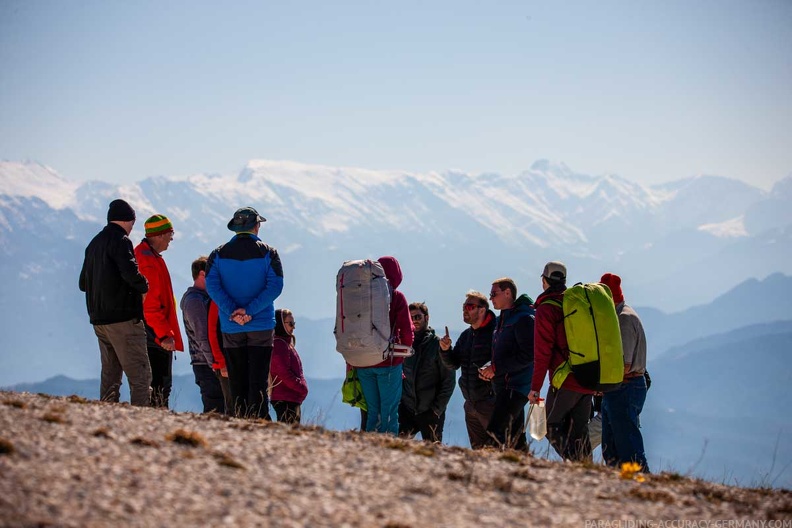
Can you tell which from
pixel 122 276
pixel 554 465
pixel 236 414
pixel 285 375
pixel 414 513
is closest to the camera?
pixel 414 513

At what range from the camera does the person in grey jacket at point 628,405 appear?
9.53 metres

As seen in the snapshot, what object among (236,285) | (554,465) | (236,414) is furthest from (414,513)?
(236,285)

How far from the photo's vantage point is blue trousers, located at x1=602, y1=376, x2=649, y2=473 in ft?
31.2

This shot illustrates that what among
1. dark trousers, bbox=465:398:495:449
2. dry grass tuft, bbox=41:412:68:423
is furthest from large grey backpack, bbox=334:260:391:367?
dry grass tuft, bbox=41:412:68:423

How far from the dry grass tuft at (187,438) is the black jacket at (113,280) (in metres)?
3.35

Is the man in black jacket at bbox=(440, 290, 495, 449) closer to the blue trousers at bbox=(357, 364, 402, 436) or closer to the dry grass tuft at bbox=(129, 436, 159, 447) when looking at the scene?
the blue trousers at bbox=(357, 364, 402, 436)

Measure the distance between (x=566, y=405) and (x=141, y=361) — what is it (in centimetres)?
529

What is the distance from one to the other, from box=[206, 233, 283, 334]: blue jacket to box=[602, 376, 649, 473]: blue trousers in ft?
14.2

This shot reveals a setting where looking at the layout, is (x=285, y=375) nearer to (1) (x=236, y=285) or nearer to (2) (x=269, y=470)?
(1) (x=236, y=285)

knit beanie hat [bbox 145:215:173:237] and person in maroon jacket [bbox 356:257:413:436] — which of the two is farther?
knit beanie hat [bbox 145:215:173:237]

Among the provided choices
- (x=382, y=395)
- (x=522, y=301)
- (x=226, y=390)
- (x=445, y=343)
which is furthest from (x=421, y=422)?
(x=226, y=390)

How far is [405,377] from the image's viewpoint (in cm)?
1233

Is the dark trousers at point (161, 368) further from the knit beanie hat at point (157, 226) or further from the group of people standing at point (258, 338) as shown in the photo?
the knit beanie hat at point (157, 226)

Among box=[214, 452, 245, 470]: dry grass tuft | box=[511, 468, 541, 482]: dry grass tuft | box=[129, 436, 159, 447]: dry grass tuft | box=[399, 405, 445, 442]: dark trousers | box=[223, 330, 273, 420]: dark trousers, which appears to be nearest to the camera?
box=[214, 452, 245, 470]: dry grass tuft
